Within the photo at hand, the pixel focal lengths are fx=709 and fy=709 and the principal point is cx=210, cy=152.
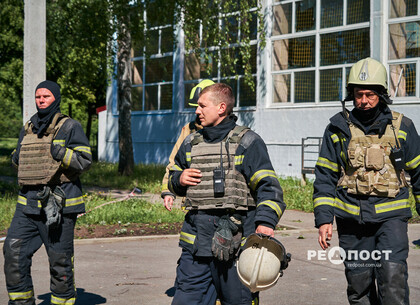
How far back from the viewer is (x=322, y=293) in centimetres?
719

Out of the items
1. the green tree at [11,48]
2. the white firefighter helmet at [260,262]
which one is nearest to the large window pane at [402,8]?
the white firefighter helmet at [260,262]

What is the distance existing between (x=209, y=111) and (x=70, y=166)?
156cm

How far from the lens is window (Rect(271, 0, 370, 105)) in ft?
66.5

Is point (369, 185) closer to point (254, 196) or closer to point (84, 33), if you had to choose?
point (254, 196)

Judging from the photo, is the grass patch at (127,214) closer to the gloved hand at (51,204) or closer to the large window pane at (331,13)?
the gloved hand at (51,204)

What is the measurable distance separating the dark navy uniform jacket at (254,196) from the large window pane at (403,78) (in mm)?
14808

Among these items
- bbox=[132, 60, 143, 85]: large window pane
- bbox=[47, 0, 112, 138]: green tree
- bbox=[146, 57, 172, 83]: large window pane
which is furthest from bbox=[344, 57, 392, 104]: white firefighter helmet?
bbox=[132, 60, 143, 85]: large window pane

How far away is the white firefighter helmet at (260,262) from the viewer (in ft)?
14.0

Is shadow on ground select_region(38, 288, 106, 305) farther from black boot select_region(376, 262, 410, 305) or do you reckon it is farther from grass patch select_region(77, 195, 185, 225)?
grass patch select_region(77, 195, 185, 225)

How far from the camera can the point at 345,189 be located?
5027 millimetres

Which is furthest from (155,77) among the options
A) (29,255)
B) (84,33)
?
(29,255)

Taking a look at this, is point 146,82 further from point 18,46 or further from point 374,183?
point 374,183

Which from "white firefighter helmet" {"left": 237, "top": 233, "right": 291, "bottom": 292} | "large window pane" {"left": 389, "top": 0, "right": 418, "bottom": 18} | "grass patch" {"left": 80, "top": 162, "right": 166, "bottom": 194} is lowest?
"grass patch" {"left": 80, "top": 162, "right": 166, "bottom": 194}

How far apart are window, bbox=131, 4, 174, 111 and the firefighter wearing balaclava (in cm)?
2107
